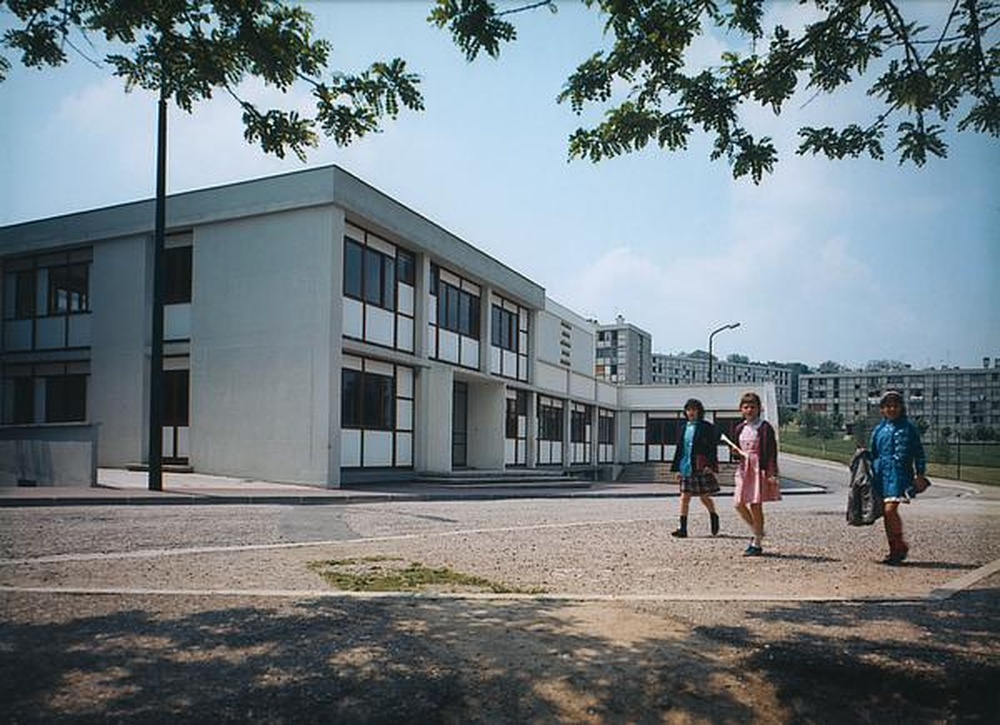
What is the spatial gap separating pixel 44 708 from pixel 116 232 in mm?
21197

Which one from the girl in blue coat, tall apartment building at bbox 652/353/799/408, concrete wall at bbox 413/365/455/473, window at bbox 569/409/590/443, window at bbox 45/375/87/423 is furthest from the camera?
tall apartment building at bbox 652/353/799/408

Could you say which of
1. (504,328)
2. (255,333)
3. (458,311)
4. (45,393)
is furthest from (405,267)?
(45,393)

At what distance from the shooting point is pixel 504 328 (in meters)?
31.1

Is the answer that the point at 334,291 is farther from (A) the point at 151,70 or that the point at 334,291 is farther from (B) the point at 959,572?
(B) the point at 959,572

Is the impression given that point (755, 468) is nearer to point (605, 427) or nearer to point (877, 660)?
point (877, 660)

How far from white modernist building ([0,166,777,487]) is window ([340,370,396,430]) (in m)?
0.06

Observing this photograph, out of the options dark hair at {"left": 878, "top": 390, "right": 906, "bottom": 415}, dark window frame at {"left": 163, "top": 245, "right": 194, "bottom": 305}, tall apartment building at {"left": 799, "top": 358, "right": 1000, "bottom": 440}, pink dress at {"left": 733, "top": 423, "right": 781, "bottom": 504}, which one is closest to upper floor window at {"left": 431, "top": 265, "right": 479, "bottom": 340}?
dark window frame at {"left": 163, "top": 245, "right": 194, "bottom": 305}

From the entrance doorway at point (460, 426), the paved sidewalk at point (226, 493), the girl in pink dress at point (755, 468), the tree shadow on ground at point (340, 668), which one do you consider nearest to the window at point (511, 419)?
the entrance doorway at point (460, 426)

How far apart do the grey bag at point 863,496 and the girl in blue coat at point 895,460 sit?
0.22ft

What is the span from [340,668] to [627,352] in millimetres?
81105

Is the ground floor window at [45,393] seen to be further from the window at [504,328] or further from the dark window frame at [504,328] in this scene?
the window at [504,328]

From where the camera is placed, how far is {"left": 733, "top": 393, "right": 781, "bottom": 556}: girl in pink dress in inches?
332

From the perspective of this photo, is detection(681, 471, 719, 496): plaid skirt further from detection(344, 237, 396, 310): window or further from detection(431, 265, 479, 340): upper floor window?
detection(431, 265, 479, 340): upper floor window

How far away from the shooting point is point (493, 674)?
4133 millimetres
